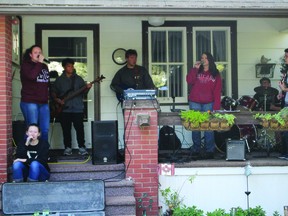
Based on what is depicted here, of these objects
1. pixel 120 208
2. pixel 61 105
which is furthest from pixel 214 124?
pixel 61 105

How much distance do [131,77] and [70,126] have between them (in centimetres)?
129

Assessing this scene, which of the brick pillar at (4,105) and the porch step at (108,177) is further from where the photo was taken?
the brick pillar at (4,105)

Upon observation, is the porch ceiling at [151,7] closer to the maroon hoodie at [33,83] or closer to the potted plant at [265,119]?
the maroon hoodie at [33,83]

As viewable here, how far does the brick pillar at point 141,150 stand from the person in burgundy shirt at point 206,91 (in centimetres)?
100

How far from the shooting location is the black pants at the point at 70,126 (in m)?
7.34

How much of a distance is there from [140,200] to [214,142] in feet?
5.60

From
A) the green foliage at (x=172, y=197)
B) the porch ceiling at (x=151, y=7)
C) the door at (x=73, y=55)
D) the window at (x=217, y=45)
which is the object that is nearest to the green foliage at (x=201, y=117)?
the green foliage at (x=172, y=197)

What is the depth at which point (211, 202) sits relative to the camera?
6180 millimetres

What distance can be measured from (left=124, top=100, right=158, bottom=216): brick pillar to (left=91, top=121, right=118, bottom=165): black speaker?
0.36 meters

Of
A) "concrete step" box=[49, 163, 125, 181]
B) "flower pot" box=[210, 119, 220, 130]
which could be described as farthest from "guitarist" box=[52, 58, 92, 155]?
"flower pot" box=[210, 119, 220, 130]

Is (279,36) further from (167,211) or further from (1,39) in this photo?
(1,39)

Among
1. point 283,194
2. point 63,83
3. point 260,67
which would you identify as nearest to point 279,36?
point 260,67

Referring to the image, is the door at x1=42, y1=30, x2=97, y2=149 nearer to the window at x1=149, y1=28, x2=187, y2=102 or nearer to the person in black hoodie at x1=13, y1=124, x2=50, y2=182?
the window at x1=149, y1=28, x2=187, y2=102

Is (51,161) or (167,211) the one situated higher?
(51,161)
